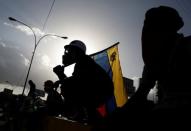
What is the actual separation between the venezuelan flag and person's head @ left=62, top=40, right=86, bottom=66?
1.59m

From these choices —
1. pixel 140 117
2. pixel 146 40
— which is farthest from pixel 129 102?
pixel 146 40

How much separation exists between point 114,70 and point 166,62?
490 cm

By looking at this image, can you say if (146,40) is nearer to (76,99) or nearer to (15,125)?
(76,99)

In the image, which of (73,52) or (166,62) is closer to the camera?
(166,62)

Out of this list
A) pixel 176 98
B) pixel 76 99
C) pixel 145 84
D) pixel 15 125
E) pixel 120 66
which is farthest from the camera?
pixel 120 66

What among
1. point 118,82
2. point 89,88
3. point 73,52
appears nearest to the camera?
point 89,88

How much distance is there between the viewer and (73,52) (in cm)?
404

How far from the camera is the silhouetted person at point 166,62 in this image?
4.66ft

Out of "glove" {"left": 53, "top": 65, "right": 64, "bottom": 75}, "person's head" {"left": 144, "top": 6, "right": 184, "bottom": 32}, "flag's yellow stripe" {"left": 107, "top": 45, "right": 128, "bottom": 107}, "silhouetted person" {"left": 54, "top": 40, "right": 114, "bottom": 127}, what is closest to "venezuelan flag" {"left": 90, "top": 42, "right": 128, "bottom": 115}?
"flag's yellow stripe" {"left": 107, "top": 45, "right": 128, "bottom": 107}

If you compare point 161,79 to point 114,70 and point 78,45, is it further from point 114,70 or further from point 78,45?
point 114,70

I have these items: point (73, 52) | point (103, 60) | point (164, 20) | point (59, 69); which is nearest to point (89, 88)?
point (73, 52)

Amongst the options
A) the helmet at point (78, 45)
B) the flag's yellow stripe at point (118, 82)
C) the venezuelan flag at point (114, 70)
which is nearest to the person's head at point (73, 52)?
the helmet at point (78, 45)

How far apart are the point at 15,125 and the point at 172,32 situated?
2.99 metres

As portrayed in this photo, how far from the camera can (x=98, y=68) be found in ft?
11.7
